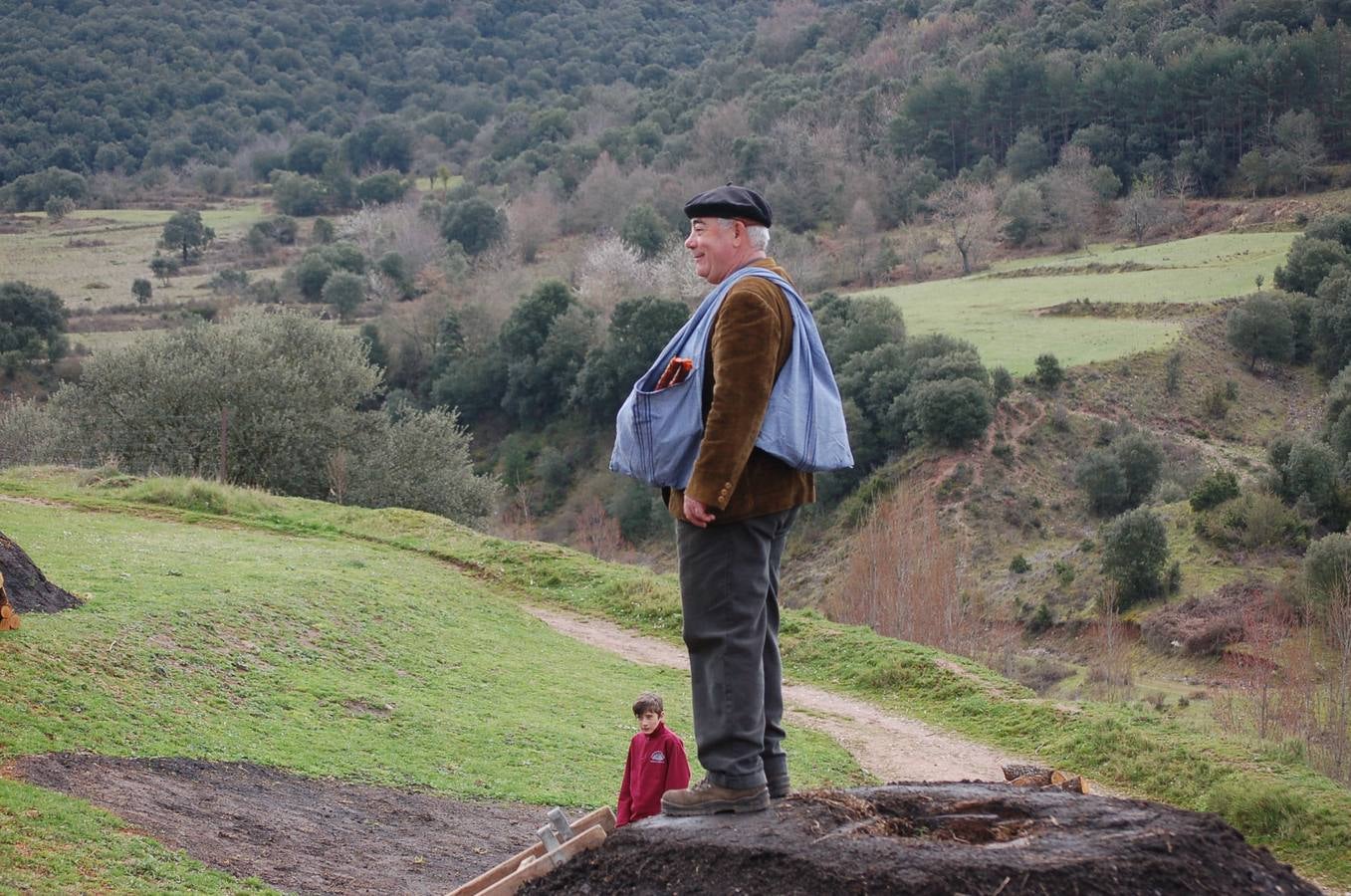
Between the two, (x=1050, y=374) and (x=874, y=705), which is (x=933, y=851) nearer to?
(x=874, y=705)

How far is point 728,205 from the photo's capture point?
564 centimetres

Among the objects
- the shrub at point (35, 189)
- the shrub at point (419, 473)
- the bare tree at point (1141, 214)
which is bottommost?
the shrub at point (419, 473)

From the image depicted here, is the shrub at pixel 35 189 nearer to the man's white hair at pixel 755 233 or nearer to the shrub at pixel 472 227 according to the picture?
the shrub at pixel 472 227

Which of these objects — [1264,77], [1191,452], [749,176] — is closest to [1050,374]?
[1191,452]

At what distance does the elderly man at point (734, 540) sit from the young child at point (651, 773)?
112 cm

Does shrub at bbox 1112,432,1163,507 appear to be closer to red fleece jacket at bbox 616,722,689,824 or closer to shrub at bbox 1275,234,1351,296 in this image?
shrub at bbox 1275,234,1351,296

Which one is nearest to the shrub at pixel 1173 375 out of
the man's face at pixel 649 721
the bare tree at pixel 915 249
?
the bare tree at pixel 915 249

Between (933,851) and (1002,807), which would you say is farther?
(1002,807)

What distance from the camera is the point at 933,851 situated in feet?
15.4

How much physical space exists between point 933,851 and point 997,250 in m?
73.9

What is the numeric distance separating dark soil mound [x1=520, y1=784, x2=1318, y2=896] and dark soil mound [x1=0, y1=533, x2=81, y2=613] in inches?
340

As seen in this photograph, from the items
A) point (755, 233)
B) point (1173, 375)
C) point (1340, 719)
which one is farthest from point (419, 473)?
point (755, 233)

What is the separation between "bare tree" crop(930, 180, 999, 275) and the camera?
244 ft

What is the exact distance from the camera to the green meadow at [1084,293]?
179 feet
